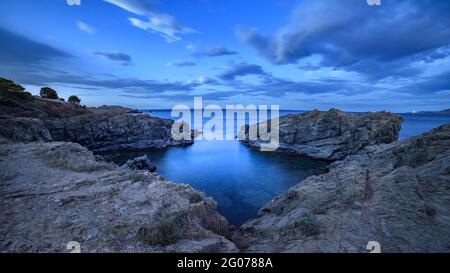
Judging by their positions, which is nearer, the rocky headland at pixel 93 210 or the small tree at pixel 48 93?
the rocky headland at pixel 93 210

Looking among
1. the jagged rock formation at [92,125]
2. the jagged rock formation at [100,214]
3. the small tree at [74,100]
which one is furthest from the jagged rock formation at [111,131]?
the jagged rock formation at [100,214]

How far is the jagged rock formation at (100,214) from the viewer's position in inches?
243

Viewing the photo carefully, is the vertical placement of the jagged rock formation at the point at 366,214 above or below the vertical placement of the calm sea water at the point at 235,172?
above

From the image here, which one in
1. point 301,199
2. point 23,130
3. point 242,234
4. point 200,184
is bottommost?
point 200,184

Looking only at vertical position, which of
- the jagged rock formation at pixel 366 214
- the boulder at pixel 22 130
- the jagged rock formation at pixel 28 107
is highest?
the jagged rock formation at pixel 28 107

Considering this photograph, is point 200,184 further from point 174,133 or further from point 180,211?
point 174,133

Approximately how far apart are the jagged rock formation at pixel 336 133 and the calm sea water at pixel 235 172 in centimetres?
448

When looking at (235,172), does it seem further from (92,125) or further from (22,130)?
(92,125)

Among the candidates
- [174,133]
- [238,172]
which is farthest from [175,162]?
[174,133]

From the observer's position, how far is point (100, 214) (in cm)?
739

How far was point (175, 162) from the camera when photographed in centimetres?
4644

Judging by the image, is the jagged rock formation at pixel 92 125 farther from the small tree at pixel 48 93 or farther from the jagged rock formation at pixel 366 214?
the jagged rock formation at pixel 366 214

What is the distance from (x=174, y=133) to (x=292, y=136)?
33.7 meters
